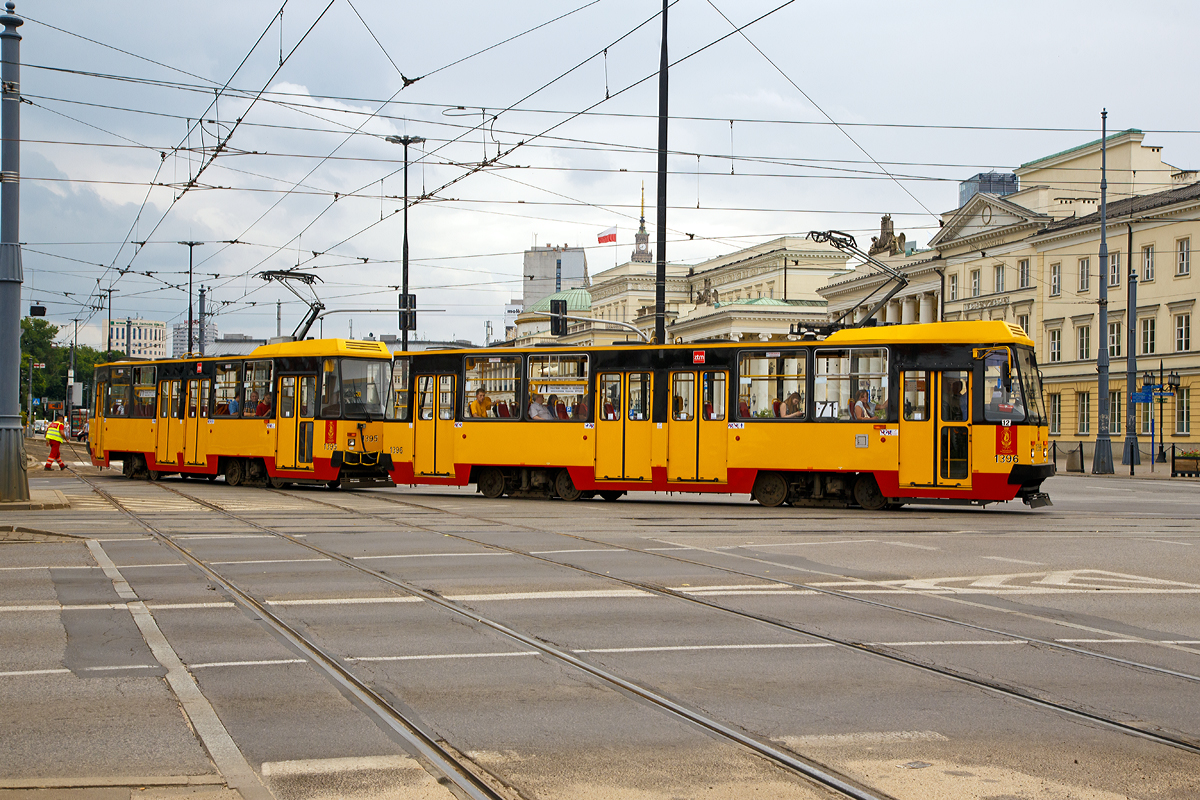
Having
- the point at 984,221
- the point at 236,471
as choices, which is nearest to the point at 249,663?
the point at 236,471

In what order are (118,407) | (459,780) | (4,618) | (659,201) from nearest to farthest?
(459,780)
(4,618)
(659,201)
(118,407)

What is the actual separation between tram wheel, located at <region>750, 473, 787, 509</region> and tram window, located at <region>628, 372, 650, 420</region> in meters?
2.42

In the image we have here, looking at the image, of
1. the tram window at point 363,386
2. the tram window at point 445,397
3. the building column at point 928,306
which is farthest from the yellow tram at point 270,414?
the building column at point 928,306

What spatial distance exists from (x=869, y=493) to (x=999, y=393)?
9.62 feet

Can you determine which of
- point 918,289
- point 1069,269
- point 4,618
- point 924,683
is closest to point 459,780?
point 924,683

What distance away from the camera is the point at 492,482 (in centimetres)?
2511

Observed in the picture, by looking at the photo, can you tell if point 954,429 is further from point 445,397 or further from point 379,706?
point 379,706

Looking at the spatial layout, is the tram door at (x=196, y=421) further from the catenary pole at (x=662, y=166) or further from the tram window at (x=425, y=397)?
the catenary pole at (x=662, y=166)

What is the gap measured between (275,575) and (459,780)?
7.30 metres

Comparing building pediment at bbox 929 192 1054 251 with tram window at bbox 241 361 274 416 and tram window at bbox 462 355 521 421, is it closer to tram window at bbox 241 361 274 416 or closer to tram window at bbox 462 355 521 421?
tram window at bbox 462 355 521 421

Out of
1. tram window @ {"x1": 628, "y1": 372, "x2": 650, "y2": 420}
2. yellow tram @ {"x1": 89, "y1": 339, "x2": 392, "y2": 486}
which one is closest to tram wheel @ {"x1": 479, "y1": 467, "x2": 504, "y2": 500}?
yellow tram @ {"x1": 89, "y1": 339, "x2": 392, "y2": 486}

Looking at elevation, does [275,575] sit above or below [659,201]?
below

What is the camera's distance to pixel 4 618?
943cm

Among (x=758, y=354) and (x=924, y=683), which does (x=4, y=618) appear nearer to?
(x=924, y=683)
